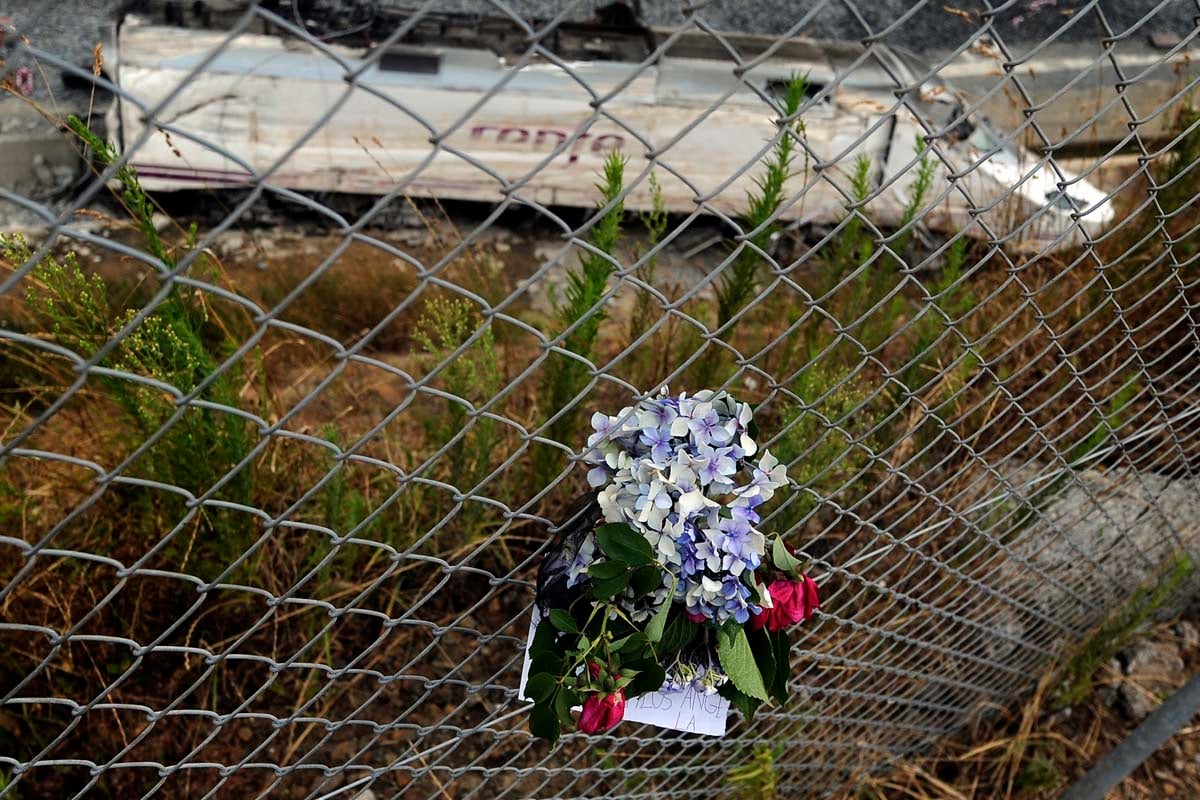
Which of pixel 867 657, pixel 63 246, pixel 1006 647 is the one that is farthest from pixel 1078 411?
pixel 63 246

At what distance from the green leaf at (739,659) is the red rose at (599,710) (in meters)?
0.12

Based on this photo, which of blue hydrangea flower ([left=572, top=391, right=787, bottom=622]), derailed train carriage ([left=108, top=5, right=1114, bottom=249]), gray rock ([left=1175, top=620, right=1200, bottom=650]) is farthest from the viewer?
derailed train carriage ([left=108, top=5, right=1114, bottom=249])

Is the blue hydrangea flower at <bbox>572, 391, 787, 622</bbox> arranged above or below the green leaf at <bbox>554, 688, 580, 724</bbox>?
above

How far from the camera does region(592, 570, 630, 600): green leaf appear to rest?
1041 millimetres

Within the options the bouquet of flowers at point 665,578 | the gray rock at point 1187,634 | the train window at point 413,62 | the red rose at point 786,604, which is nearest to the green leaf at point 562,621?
the bouquet of flowers at point 665,578

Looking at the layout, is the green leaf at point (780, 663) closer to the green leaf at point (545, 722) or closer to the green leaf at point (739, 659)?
the green leaf at point (739, 659)

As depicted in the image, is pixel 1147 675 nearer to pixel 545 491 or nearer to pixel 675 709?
pixel 675 709

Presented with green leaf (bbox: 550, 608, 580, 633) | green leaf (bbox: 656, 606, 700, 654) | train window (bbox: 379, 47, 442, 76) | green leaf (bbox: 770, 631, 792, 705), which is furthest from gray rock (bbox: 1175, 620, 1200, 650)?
train window (bbox: 379, 47, 442, 76)

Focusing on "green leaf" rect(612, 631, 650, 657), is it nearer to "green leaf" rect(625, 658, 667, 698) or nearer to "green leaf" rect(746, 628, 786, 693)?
"green leaf" rect(625, 658, 667, 698)

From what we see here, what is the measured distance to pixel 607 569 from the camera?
3.40ft

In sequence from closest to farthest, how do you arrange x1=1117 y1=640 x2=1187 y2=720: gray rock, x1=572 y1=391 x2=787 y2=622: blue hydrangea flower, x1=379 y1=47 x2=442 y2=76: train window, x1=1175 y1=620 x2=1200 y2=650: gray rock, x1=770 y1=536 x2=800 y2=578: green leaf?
x1=572 y1=391 x2=787 y2=622: blue hydrangea flower, x1=770 y1=536 x2=800 y2=578: green leaf, x1=1117 y1=640 x2=1187 y2=720: gray rock, x1=1175 y1=620 x2=1200 y2=650: gray rock, x1=379 y1=47 x2=442 y2=76: train window

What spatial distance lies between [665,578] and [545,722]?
213 millimetres

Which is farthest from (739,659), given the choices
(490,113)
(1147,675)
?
(490,113)

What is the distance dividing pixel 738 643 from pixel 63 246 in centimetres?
389
